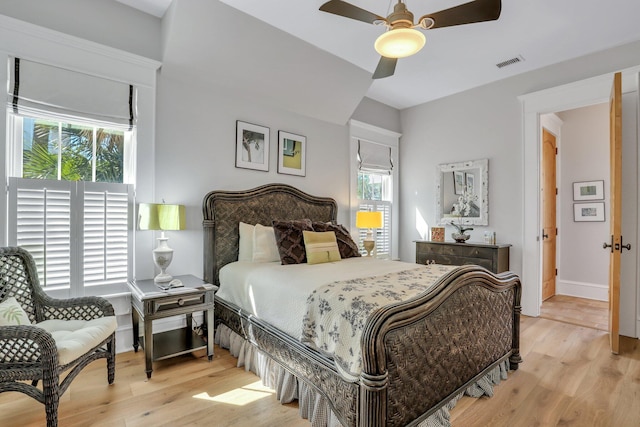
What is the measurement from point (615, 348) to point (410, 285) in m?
2.41

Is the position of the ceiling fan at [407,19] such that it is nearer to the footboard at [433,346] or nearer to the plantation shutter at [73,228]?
the footboard at [433,346]

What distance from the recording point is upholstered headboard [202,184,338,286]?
10.9 feet

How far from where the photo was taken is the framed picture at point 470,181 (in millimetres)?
4707

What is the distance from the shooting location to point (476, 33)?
325 cm

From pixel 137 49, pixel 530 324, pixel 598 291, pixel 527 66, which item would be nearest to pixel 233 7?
pixel 137 49

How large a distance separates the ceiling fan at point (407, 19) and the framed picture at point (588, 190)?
415 centimetres

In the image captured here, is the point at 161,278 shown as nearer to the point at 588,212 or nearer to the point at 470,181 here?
the point at 470,181

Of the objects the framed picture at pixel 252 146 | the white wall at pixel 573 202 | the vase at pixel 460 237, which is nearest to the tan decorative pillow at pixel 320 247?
the framed picture at pixel 252 146

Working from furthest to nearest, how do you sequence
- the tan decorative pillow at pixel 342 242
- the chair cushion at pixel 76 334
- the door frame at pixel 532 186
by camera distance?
1. the door frame at pixel 532 186
2. the tan decorative pillow at pixel 342 242
3. the chair cushion at pixel 76 334

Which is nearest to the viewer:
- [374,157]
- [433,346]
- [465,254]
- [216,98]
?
[433,346]

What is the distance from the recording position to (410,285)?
2.09 m

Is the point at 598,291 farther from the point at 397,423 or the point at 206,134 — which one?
the point at 206,134

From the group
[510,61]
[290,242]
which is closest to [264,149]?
[290,242]

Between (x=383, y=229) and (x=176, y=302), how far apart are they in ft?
11.9
